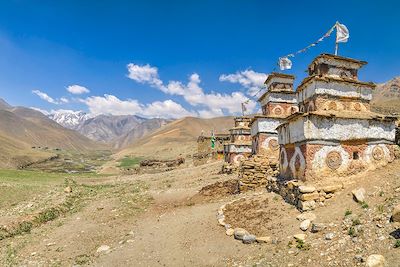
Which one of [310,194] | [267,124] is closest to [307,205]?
[310,194]

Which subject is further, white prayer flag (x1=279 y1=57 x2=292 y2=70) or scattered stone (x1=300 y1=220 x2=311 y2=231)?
white prayer flag (x1=279 y1=57 x2=292 y2=70)

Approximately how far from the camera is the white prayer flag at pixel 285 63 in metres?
25.7

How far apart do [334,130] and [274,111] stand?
601 inches

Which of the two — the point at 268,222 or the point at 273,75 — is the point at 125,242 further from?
the point at 273,75

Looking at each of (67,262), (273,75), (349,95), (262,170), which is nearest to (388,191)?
(349,95)

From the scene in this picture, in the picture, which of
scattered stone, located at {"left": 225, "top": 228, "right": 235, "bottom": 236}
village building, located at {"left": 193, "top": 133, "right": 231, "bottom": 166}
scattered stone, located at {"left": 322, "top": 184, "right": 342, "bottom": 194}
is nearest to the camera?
scattered stone, located at {"left": 225, "top": 228, "right": 235, "bottom": 236}

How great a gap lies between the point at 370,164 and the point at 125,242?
1236 centimetres

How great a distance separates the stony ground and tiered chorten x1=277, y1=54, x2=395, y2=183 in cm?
108

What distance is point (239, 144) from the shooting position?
138 ft

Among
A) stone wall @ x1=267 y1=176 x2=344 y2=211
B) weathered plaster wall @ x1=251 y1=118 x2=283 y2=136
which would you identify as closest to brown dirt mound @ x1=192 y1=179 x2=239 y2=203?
weathered plaster wall @ x1=251 y1=118 x2=283 y2=136

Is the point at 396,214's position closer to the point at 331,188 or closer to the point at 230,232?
the point at 331,188

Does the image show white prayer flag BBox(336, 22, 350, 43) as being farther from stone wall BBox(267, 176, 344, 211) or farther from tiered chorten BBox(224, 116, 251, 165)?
tiered chorten BBox(224, 116, 251, 165)

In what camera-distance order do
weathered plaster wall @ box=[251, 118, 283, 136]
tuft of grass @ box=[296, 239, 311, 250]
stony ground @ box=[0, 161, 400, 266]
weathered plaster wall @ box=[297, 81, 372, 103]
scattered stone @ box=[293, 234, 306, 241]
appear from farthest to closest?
weathered plaster wall @ box=[251, 118, 283, 136] → weathered plaster wall @ box=[297, 81, 372, 103] → scattered stone @ box=[293, 234, 306, 241] → tuft of grass @ box=[296, 239, 311, 250] → stony ground @ box=[0, 161, 400, 266]

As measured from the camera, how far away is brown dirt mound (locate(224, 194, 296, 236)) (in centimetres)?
1338
